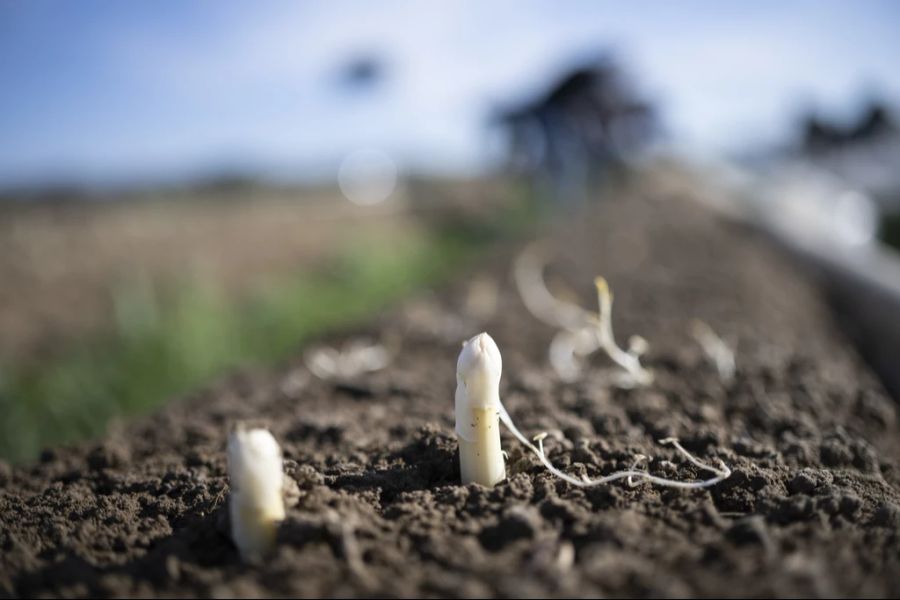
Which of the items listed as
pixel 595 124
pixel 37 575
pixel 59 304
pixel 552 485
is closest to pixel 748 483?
pixel 552 485

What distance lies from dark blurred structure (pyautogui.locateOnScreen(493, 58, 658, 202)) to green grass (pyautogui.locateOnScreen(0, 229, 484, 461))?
23.2 ft

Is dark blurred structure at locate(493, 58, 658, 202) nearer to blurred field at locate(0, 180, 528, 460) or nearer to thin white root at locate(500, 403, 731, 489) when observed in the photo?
blurred field at locate(0, 180, 528, 460)

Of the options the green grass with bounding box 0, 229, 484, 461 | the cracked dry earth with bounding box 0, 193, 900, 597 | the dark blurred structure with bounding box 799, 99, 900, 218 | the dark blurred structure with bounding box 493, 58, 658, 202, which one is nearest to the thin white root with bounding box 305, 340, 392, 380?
the cracked dry earth with bounding box 0, 193, 900, 597

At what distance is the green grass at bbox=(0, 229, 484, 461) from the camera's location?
2924mm

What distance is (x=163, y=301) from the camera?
5.52 metres

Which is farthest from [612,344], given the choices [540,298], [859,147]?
[859,147]

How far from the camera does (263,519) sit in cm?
95

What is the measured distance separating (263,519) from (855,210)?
12.3 m

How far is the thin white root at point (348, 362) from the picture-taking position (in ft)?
8.05

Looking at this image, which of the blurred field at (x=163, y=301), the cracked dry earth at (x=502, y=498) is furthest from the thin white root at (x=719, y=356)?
the blurred field at (x=163, y=301)

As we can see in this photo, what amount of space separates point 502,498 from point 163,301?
5.06 metres

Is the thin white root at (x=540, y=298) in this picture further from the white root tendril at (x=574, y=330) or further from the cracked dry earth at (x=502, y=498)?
the cracked dry earth at (x=502, y=498)

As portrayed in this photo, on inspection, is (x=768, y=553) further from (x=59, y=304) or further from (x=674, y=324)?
(x=59, y=304)

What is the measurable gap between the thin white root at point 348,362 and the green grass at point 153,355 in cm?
60
